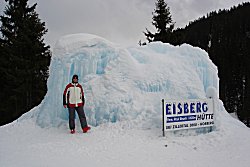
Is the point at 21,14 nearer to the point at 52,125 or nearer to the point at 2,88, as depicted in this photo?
the point at 2,88

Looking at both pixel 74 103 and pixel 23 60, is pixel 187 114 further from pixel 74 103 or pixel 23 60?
pixel 23 60

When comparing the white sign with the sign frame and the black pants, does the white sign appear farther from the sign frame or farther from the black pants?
the black pants

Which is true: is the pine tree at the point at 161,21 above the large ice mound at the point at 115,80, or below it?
above

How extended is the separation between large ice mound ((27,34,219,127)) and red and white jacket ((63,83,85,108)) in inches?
23.2

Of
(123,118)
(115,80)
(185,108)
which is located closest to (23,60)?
(115,80)

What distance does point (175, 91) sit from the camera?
24.0ft

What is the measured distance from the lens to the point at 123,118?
6.39m

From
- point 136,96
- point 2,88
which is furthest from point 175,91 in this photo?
point 2,88

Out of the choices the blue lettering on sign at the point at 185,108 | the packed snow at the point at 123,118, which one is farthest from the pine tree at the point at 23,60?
the blue lettering on sign at the point at 185,108

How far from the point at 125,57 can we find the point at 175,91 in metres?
1.95

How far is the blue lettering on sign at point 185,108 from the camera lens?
18.8 feet

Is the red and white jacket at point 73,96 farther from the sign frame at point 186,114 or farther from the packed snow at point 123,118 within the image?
the sign frame at point 186,114

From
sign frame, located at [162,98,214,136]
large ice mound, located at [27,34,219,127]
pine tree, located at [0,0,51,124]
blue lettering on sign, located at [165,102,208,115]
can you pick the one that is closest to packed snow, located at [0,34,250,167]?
large ice mound, located at [27,34,219,127]

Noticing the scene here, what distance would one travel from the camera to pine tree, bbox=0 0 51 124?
1678 centimetres
